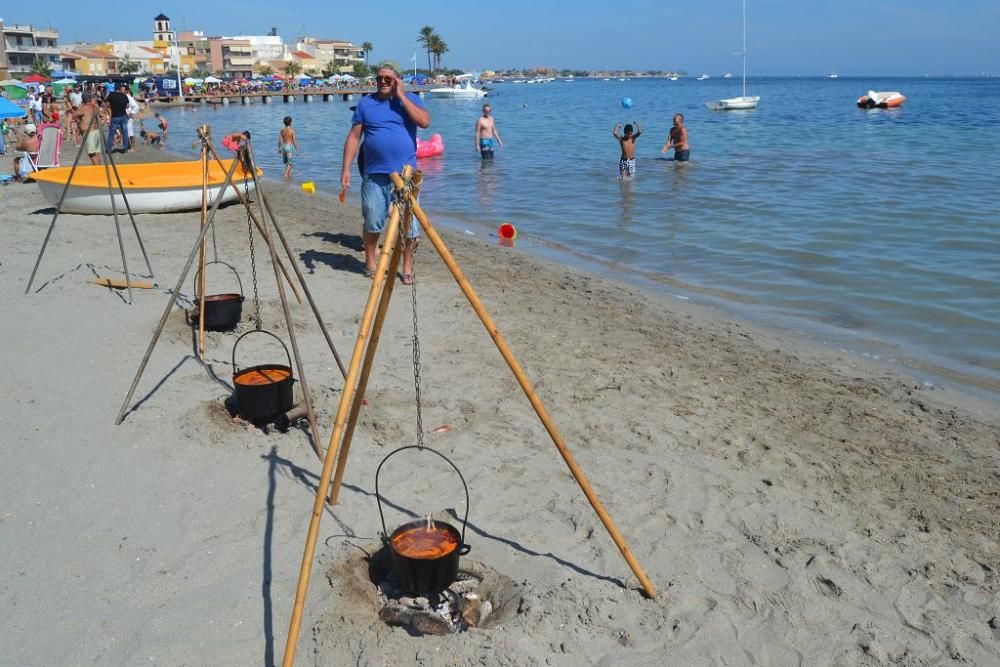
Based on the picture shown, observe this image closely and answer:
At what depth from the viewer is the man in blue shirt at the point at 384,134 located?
6.99 m

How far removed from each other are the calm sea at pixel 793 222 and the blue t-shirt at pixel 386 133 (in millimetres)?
3845

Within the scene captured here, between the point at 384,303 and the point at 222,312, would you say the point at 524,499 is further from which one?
the point at 222,312

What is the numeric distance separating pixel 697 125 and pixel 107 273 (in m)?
34.8

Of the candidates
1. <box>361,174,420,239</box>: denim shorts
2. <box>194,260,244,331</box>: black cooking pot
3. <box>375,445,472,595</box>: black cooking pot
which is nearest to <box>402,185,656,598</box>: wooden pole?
<box>375,445,472,595</box>: black cooking pot

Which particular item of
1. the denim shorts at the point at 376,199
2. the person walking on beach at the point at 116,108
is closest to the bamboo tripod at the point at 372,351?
the denim shorts at the point at 376,199

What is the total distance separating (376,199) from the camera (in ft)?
24.9

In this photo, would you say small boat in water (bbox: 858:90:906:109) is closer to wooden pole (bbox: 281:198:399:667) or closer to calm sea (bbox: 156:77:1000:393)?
calm sea (bbox: 156:77:1000:393)

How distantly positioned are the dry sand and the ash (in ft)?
0.28

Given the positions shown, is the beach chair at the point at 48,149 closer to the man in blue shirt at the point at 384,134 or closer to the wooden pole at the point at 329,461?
the man in blue shirt at the point at 384,134

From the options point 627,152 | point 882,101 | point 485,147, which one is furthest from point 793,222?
point 882,101

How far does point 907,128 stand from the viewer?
35094 millimetres

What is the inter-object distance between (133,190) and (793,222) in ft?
34.3

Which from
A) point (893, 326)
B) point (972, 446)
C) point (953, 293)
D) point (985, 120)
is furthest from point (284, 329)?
point (985, 120)

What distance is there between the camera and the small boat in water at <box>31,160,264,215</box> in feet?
37.9
